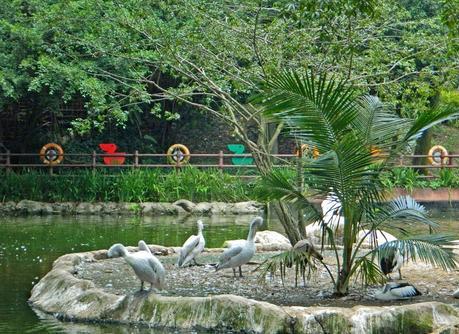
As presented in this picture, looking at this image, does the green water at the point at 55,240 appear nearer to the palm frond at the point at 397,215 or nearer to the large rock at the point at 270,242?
the large rock at the point at 270,242

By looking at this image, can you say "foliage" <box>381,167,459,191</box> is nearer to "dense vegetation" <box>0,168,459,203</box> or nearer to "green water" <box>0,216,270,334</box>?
"dense vegetation" <box>0,168,459,203</box>

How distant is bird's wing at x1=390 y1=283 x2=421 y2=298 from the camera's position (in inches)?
381

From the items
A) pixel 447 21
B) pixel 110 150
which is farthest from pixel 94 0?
pixel 110 150

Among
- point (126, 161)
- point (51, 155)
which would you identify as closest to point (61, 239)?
point (51, 155)

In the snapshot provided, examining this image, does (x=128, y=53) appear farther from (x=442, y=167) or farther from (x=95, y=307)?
(x=442, y=167)

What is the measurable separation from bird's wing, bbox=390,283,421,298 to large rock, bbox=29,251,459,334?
3.05 ft

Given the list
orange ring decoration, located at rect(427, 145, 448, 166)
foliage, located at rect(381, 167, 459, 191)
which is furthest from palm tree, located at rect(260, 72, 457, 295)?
orange ring decoration, located at rect(427, 145, 448, 166)

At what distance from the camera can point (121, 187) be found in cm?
2345

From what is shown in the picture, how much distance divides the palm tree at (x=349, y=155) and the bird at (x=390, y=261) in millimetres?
69

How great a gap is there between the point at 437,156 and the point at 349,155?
17.1 m

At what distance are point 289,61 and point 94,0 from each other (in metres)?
4.32

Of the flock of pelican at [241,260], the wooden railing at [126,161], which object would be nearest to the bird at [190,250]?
the flock of pelican at [241,260]

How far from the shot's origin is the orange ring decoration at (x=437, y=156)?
26.0m

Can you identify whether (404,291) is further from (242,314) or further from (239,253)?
(239,253)
